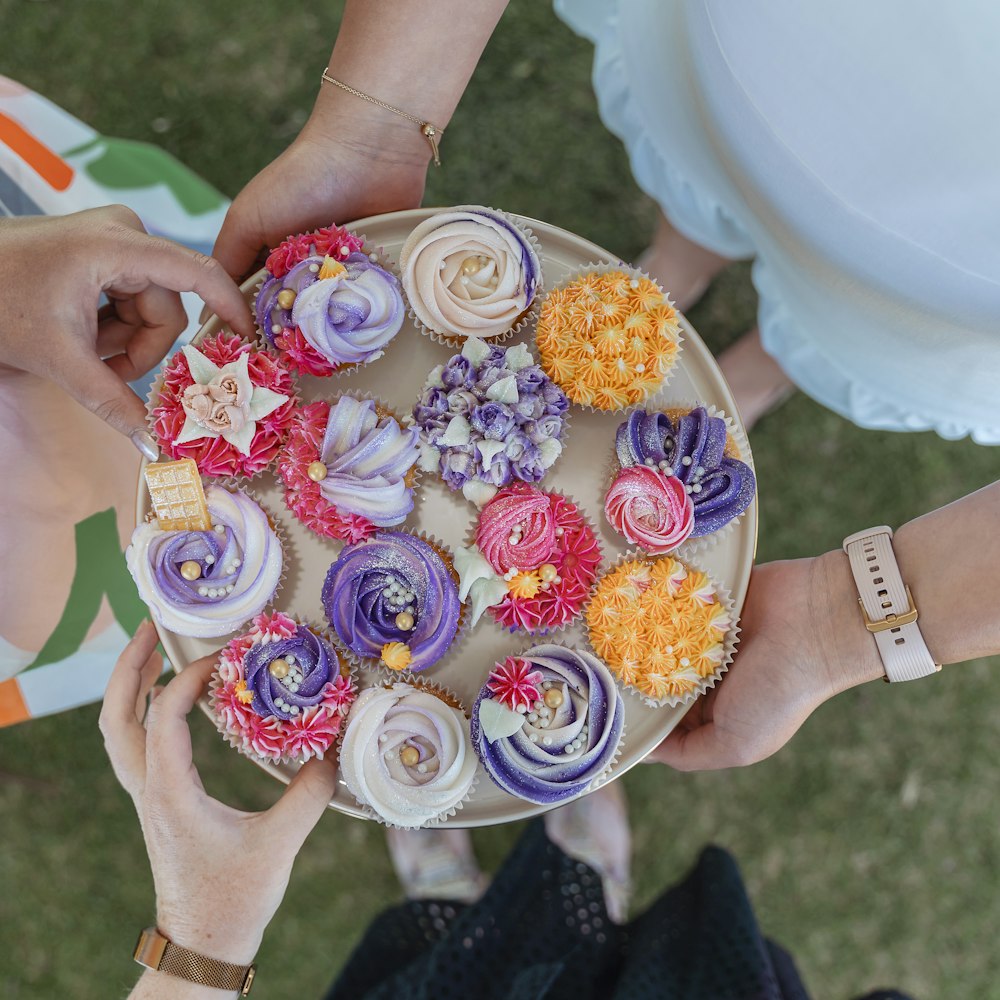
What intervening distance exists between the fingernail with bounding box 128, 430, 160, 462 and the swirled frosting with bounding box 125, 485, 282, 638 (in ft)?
0.31

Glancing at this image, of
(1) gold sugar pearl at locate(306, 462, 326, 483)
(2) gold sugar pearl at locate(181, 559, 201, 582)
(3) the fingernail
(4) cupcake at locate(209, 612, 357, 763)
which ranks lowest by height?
(4) cupcake at locate(209, 612, 357, 763)

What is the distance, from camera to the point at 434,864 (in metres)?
2.07

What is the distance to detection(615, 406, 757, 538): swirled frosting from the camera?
1.24 m

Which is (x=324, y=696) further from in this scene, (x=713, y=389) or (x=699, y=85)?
(x=699, y=85)

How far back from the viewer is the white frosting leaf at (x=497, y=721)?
3.79 feet

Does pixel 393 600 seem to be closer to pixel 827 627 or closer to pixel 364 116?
pixel 827 627

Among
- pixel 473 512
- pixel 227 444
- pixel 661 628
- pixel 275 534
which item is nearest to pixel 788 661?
pixel 661 628

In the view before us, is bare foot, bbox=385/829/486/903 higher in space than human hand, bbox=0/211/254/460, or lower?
lower

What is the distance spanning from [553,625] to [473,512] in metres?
0.22

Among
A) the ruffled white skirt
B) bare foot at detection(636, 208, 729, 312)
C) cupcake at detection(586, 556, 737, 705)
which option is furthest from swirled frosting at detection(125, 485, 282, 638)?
bare foot at detection(636, 208, 729, 312)

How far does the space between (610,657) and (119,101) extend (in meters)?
2.09

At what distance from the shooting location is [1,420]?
135 cm

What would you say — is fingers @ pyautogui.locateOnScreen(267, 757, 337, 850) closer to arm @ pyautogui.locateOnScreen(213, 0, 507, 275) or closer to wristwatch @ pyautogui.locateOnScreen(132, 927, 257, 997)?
wristwatch @ pyautogui.locateOnScreen(132, 927, 257, 997)

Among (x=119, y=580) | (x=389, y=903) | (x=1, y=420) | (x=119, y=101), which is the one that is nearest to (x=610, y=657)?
(x=119, y=580)
